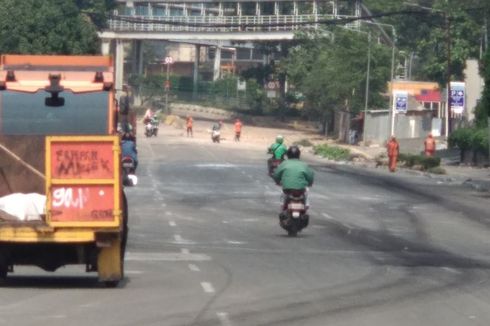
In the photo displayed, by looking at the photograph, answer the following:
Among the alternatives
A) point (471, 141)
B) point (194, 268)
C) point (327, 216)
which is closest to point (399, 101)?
point (471, 141)

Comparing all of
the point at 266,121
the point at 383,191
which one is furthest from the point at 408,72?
the point at 383,191

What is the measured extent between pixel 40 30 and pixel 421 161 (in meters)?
22.4

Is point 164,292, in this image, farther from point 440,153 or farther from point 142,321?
point 440,153

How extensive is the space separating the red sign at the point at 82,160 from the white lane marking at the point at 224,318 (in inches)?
103

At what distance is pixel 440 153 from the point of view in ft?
239

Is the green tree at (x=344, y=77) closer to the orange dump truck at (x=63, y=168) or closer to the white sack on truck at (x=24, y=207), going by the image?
the orange dump truck at (x=63, y=168)

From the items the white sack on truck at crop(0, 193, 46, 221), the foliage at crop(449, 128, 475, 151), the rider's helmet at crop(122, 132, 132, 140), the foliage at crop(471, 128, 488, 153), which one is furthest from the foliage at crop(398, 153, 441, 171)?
the white sack on truck at crop(0, 193, 46, 221)

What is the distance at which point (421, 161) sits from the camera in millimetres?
60000

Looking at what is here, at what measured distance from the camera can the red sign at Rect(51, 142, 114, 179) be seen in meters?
15.8

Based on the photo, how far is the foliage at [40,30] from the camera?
6906 cm

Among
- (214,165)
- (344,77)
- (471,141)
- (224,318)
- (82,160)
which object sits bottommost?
(214,165)

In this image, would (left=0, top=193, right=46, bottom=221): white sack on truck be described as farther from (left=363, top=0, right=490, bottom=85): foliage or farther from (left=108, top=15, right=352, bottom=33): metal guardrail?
(left=108, top=15, right=352, bottom=33): metal guardrail

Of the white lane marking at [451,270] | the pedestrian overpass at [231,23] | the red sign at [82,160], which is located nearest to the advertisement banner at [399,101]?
the pedestrian overpass at [231,23]

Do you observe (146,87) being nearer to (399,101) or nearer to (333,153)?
(399,101)
